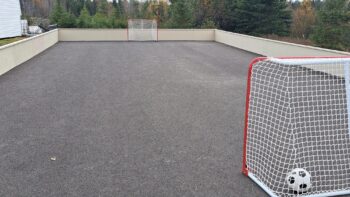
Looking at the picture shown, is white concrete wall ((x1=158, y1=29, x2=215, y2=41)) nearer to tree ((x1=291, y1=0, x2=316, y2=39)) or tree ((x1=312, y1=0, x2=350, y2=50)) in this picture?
tree ((x1=312, y1=0, x2=350, y2=50))

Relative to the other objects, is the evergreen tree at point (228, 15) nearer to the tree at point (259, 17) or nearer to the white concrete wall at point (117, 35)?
the tree at point (259, 17)

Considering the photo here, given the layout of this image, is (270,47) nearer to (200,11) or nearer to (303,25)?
(200,11)

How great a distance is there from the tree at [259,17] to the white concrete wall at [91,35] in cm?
2348

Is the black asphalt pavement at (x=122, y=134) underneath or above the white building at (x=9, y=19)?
underneath

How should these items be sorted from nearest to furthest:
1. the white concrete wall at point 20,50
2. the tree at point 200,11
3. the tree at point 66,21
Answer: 1. the white concrete wall at point 20,50
2. the tree at point 66,21
3. the tree at point 200,11

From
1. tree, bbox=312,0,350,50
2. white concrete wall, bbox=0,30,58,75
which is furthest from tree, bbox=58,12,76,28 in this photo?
tree, bbox=312,0,350,50

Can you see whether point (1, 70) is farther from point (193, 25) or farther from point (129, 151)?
point (193, 25)

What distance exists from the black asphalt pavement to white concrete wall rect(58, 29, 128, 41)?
12994 mm

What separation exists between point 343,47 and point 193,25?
67.9 feet

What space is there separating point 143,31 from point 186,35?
3.47 m

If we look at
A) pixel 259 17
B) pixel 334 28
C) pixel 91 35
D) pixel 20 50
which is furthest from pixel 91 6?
pixel 20 50

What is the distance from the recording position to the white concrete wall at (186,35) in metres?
26.5

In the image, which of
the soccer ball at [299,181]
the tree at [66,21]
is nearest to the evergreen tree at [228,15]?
the tree at [66,21]

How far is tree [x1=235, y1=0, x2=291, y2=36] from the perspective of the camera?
43.8 m
